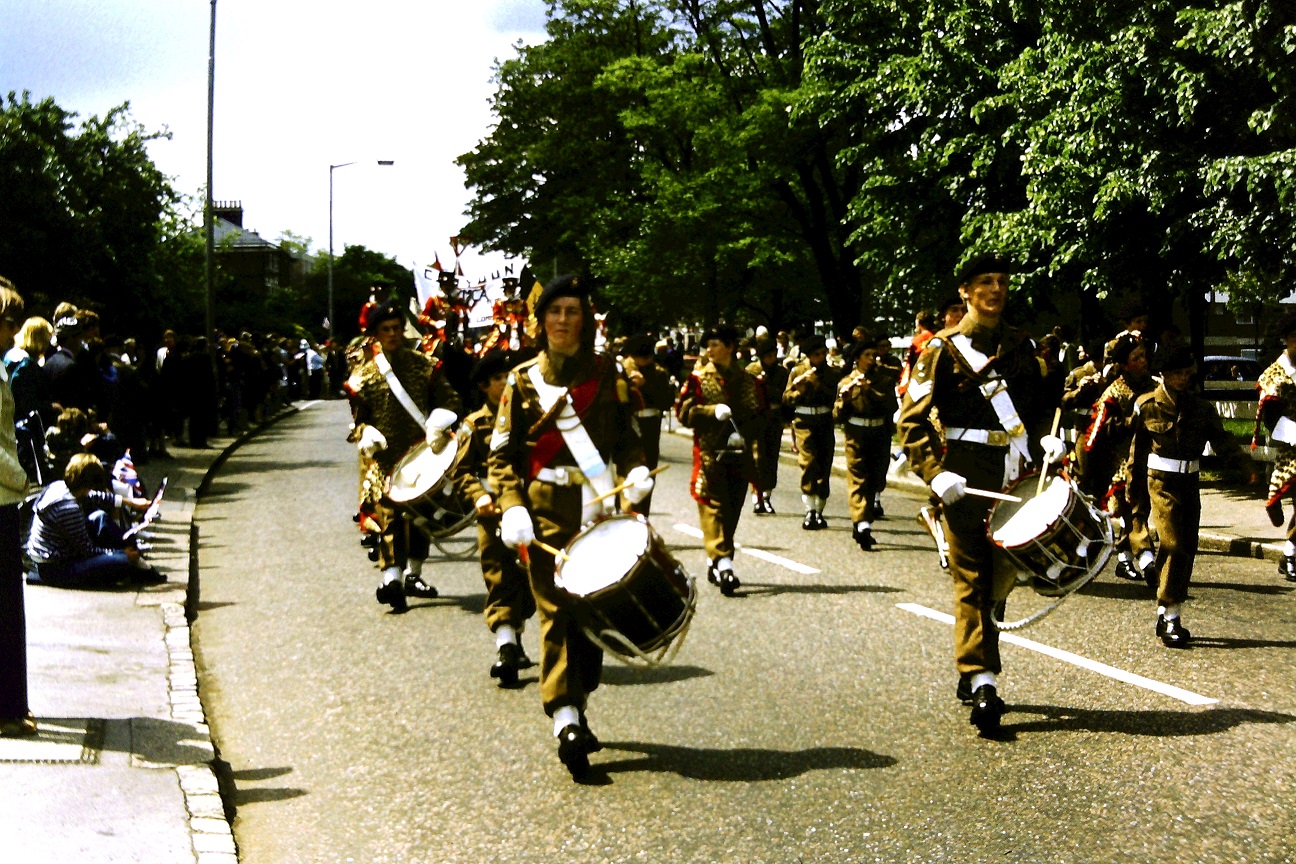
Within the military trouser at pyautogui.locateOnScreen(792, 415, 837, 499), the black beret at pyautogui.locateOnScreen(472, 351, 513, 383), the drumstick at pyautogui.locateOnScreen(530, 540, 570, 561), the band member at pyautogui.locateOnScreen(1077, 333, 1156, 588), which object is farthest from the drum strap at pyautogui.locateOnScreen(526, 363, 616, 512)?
the military trouser at pyautogui.locateOnScreen(792, 415, 837, 499)

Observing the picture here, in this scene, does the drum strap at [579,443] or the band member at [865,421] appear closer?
the drum strap at [579,443]

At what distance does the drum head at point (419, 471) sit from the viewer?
9539 millimetres

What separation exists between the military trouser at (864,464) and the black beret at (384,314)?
15.4 feet

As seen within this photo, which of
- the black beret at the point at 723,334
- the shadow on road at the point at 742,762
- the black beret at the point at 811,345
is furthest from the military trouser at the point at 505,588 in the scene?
the black beret at the point at 811,345

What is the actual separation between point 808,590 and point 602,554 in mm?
5452

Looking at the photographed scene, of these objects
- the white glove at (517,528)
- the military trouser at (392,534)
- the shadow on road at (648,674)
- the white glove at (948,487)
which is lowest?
the shadow on road at (648,674)

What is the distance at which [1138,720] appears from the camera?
7113 millimetres

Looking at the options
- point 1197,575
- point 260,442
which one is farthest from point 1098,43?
point 260,442

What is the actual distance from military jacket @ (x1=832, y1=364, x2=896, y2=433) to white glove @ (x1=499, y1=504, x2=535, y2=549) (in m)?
8.49

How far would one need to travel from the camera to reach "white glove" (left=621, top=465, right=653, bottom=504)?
6.30m

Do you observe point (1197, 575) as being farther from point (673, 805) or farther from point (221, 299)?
point (221, 299)

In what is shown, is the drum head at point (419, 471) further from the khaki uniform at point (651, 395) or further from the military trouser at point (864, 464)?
the military trouser at point (864, 464)

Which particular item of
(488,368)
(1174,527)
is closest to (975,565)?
(1174,527)

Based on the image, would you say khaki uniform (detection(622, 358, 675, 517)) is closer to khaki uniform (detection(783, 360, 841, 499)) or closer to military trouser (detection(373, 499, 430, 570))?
khaki uniform (detection(783, 360, 841, 499))
